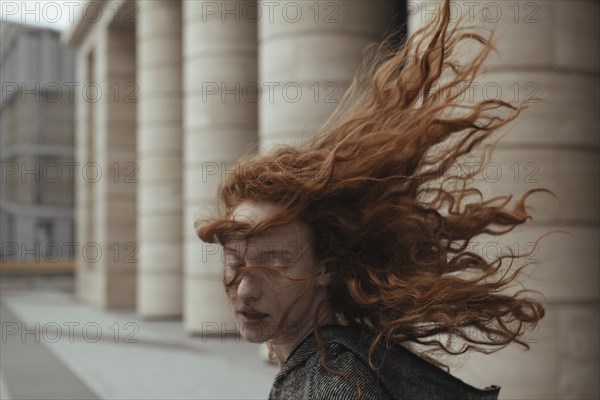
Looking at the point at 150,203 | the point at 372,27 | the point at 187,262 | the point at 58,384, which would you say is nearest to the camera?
the point at 58,384

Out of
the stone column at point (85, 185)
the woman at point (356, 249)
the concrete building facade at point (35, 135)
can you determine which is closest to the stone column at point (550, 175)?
the woman at point (356, 249)

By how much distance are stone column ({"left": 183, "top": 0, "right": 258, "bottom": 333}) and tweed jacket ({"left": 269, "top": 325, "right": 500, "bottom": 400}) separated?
46.0ft

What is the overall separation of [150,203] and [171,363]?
7389 mm

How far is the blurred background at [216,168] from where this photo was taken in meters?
8.04

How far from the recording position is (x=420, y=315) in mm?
2268

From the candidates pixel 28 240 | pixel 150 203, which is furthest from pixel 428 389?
pixel 28 240

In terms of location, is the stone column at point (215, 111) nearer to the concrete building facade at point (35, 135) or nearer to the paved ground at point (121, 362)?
the paved ground at point (121, 362)

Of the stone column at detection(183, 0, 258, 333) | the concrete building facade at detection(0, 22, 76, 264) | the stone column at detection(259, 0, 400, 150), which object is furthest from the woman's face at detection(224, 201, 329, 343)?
the concrete building facade at detection(0, 22, 76, 264)

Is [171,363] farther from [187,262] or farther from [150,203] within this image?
[150,203]

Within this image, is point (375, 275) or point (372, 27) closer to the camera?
point (375, 275)

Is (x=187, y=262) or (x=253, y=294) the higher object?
(x=253, y=294)

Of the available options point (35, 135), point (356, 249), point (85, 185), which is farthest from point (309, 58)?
point (35, 135)

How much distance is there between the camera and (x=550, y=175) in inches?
318

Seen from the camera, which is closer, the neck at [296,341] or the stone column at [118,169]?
the neck at [296,341]
